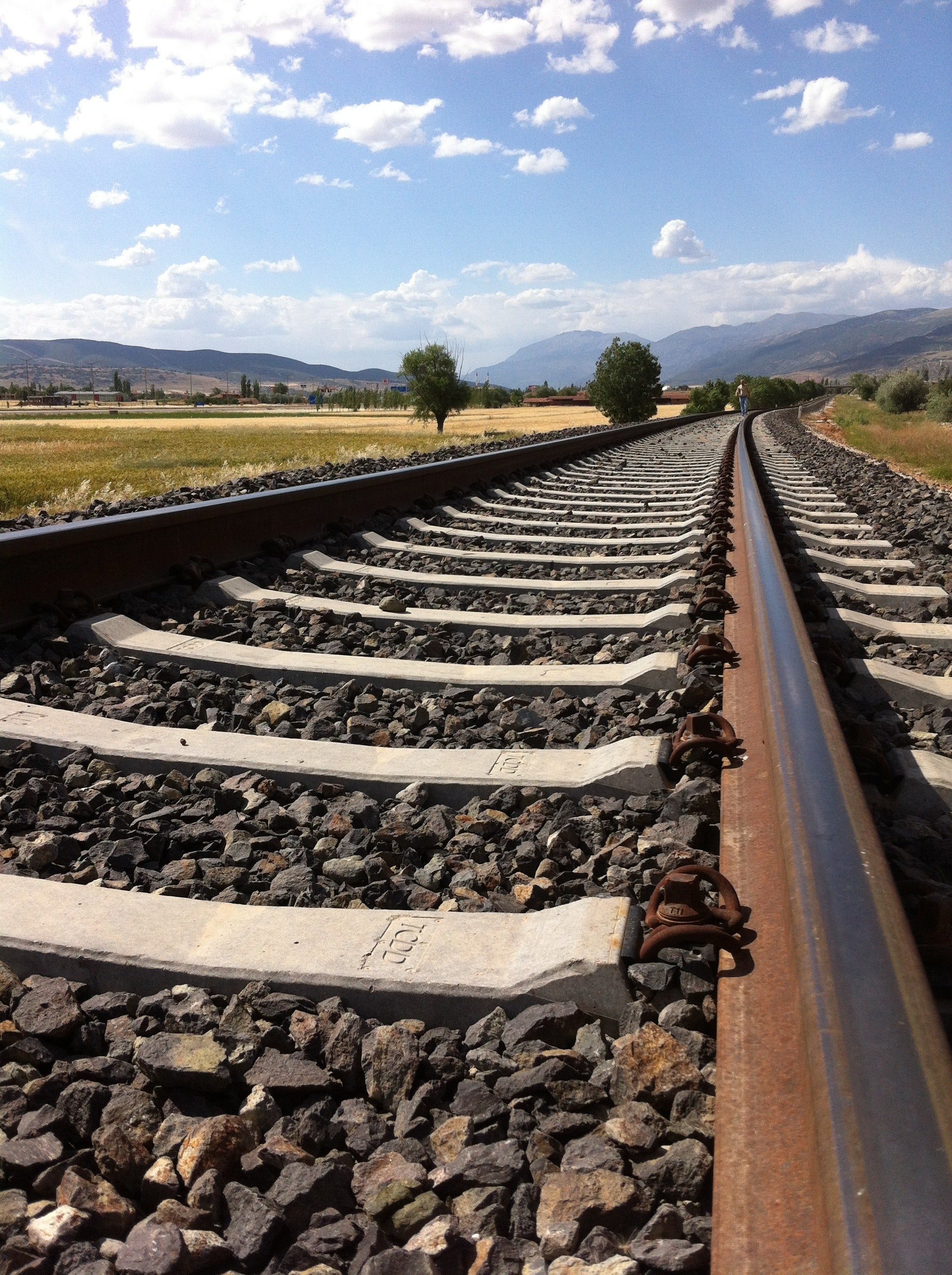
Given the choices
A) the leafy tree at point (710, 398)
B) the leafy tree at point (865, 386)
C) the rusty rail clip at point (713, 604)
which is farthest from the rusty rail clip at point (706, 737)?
the leafy tree at point (865, 386)

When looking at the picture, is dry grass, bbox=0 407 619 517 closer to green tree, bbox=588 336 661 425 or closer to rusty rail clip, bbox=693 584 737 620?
rusty rail clip, bbox=693 584 737 620

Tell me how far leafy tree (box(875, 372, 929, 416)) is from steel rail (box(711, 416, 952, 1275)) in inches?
2008

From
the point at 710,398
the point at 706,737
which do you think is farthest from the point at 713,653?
the point at 710,398

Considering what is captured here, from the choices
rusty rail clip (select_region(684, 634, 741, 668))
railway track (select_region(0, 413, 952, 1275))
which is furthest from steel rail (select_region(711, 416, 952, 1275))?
rusty rail clip (select_region(684, 634, 741, 668))

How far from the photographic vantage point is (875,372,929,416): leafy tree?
4875 centimetres

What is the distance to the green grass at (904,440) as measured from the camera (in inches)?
593

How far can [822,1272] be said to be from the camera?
2.67 feet

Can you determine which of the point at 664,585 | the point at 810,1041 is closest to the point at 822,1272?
the point at 810,1041

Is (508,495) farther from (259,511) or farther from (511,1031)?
(511,1031)

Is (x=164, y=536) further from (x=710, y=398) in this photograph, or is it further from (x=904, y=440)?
(x=710, y=398)

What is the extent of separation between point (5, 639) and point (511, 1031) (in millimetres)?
2531

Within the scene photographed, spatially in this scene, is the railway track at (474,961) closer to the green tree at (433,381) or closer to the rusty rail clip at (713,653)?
the rusty rail clip at (713,653)

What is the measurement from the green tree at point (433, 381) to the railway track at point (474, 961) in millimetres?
43713

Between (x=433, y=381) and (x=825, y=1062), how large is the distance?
152 ft
